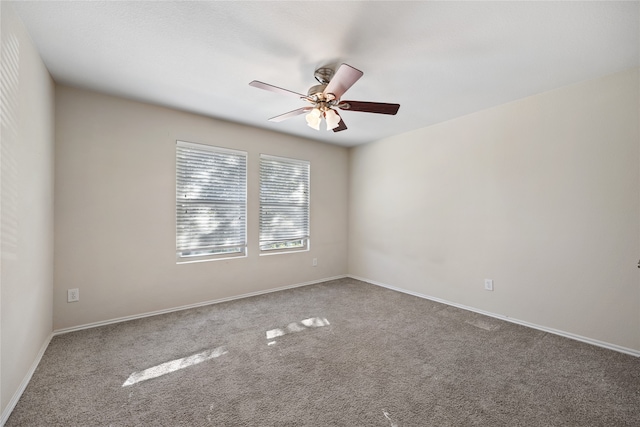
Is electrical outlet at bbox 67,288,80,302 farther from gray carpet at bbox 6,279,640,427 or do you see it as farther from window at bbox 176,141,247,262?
window at bbox 176,141,247,262

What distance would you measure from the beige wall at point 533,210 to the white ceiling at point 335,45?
14.5 inches

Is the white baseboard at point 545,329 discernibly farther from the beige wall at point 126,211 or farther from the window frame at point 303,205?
the beige wall at point 126,211

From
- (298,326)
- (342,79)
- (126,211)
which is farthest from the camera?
(126,211)

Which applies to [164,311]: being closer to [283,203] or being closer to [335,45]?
[283,203]

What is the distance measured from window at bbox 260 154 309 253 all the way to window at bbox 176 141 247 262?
1.06 feet

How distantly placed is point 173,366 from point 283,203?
8.63ft

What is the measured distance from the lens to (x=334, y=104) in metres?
2.41

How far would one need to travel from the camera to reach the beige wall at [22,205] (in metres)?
1.62

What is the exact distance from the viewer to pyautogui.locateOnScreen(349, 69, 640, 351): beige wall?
2465 mm

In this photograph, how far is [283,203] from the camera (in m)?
4.39

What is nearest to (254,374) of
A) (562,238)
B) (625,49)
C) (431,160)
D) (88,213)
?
(88,213)

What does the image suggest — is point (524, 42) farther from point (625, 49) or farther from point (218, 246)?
point (218, 246)

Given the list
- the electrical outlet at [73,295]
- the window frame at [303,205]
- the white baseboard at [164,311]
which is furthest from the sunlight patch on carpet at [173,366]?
the window frame at [303,205]

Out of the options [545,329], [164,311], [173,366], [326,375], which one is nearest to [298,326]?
[326,375]
